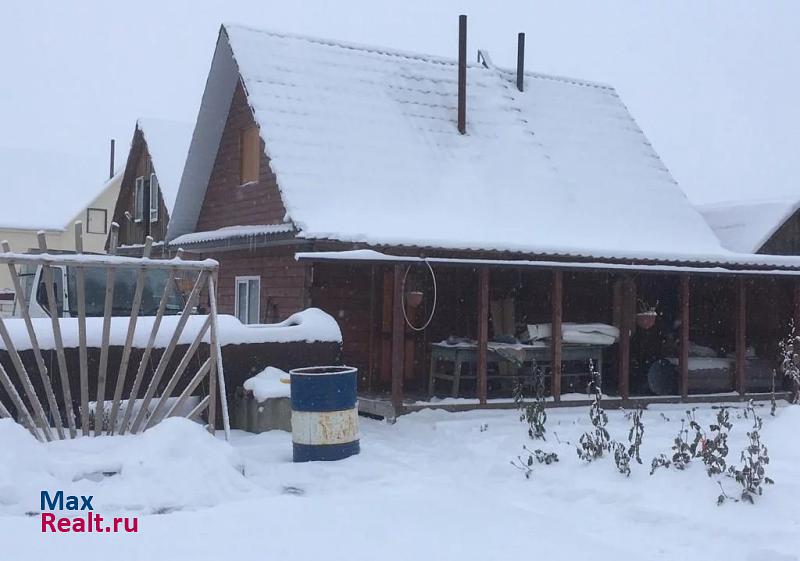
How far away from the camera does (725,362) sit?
14.7 meters

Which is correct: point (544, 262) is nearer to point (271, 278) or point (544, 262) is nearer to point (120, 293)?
point (271, 278)

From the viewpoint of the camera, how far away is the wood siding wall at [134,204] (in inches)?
982

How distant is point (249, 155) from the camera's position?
16453 mm

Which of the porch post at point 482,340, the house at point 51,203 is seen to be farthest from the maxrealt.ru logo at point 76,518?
the house at point 51,203

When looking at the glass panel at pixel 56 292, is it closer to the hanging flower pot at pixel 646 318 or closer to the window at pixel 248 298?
the window at pixel 248 298

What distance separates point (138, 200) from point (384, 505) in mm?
21424

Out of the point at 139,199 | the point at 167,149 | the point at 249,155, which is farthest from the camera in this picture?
the point at 139,199

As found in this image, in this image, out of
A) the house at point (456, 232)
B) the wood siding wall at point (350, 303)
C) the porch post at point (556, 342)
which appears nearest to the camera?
the porch post at point (556, 342)

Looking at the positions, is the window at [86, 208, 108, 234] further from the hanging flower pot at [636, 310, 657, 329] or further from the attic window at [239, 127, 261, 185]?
the hanging flower pot at [636, 310, 657, 329]

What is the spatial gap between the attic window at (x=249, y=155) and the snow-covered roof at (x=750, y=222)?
10928 millimetres

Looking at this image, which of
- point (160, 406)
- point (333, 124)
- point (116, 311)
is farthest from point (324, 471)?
point (333, 124)

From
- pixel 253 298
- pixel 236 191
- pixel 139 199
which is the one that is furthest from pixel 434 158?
pixel 139 199

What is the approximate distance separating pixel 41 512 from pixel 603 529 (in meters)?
4.27

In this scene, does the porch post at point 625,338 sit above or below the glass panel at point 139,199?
below
